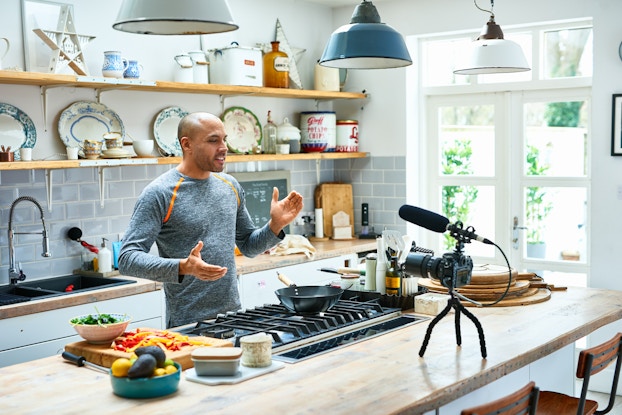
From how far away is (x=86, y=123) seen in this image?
16.2ft

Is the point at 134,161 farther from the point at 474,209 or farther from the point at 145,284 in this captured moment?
the point at 474,209

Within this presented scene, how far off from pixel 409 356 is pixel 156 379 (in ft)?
2.97

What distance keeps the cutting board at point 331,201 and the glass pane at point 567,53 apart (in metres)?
1.89

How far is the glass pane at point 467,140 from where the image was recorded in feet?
20.7

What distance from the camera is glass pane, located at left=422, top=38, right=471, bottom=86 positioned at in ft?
21.0

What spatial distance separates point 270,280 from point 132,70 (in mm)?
→ 1643

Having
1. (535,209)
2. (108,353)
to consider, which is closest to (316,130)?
(535,209)

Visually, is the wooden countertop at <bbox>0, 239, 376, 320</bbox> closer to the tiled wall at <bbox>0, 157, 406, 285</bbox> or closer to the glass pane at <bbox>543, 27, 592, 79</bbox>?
the tiled wall at <bbox>0, 157, 406, 285</bbox>

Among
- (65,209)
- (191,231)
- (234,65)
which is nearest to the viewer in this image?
(191,231)

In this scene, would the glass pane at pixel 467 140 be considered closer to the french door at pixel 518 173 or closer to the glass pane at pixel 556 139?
the french door at pixel 518 173

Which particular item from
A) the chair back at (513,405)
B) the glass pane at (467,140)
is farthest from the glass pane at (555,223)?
the chair back at (513,405)

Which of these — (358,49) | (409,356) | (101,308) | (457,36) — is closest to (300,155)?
(457,36)

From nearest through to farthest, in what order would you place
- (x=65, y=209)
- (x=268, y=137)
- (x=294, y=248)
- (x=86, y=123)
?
(x=65, y=209), (x=86, y=123), (x=294, y=248), (x=268, y=137)

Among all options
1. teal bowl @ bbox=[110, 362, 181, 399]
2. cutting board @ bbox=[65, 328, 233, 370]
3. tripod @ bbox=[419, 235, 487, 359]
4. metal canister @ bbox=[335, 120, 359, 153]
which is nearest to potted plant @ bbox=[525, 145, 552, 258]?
metal canister @ bbox=[335, 120, 359, 153]
